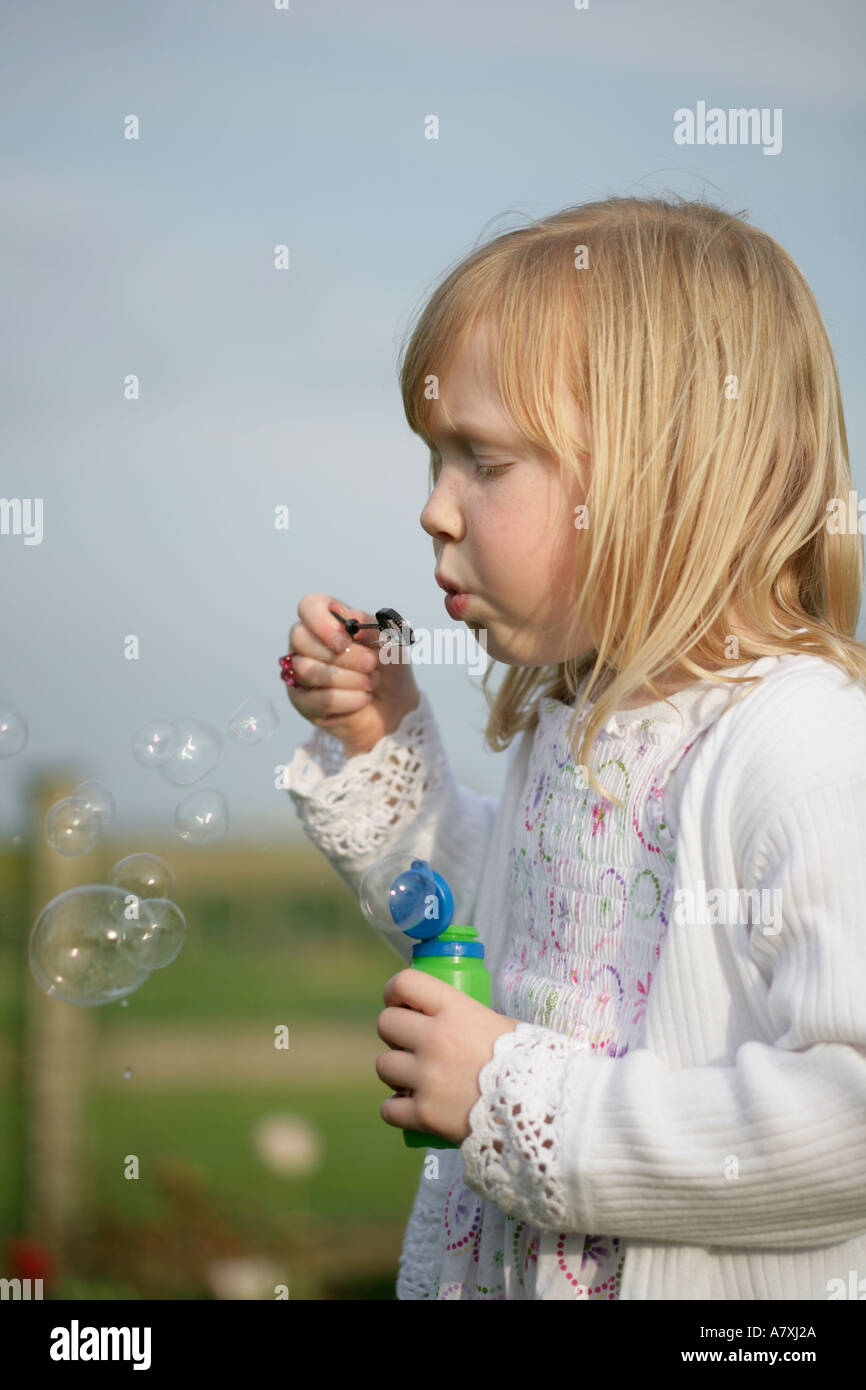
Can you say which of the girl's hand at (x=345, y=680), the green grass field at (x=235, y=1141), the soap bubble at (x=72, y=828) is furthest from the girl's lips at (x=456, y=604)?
the green grass field at (x=235, y=1141)

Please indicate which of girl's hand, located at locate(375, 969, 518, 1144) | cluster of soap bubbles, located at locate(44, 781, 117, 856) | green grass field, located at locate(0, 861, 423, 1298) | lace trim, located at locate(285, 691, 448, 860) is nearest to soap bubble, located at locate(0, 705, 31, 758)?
cluster of soap bubbles, located at locate(44, 781, 117, 856)

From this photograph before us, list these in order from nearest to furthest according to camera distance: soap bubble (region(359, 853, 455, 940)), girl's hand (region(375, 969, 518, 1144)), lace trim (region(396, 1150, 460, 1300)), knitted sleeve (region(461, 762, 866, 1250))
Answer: knitted sleeve (region(461, 762, 866, 1250)) → girl's hand (region(375, 969, 518, 1144)) → soap bubble (region(359, 853, 455, 940)) → lace trim (region(396, 1150, 460, 1300))

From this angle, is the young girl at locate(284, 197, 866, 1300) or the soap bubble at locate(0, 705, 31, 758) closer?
the young girl at locate(284, 197, 866, 1300)

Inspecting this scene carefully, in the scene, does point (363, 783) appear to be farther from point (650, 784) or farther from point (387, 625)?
point (650, 784)

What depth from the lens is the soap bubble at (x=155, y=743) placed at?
6.10ft

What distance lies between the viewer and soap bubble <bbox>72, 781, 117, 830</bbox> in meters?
1.90

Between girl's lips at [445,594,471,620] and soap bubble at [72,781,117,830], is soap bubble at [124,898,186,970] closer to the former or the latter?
soap bubble at [72,781,117,830]

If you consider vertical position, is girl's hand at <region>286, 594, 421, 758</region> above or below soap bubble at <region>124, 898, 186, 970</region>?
above

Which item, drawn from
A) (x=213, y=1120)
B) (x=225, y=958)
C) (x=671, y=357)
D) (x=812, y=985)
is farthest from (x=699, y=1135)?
(x=225, y=958)

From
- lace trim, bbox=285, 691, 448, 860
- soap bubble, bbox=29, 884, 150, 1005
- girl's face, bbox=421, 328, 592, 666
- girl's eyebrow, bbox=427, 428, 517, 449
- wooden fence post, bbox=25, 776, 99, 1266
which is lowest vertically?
wooden fence post, bbox=25, 776, 99, 1266

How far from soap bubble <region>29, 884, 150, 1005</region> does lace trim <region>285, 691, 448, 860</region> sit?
30 cm

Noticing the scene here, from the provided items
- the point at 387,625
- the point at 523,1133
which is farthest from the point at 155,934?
the point at 523,1133
